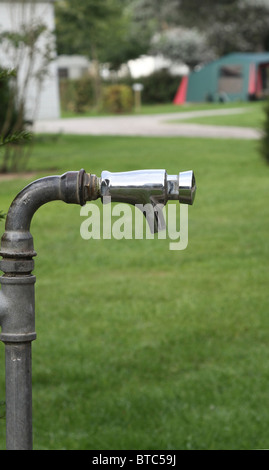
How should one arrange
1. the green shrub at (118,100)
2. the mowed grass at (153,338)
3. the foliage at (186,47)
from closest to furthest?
the mowed grass at (153,338)
the green shrub at (118,100)
the foliage at (186,47)

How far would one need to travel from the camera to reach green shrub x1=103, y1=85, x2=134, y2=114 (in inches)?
1268

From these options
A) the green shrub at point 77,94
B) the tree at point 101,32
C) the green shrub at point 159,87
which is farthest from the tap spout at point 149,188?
the green shrub at point 159,87

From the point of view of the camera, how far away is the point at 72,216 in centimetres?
923

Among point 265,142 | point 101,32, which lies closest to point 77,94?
point 101,32

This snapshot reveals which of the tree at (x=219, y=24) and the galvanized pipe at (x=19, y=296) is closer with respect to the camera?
the galvanized pipe at (x=19, y=296)

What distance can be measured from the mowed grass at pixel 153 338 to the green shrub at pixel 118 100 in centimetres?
2368

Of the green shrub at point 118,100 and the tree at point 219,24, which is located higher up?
the tree at point 219,24

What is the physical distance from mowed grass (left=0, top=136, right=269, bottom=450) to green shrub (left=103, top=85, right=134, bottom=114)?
23.7 metres

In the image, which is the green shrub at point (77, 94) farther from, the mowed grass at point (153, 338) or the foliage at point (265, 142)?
the mowed grass at point (153, 338)

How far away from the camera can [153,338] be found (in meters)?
4.89

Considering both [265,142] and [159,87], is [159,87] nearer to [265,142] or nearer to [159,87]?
[159,87]

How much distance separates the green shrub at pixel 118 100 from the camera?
3222cm

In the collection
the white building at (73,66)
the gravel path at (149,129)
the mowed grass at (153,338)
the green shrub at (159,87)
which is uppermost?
the white building at (73,66)
